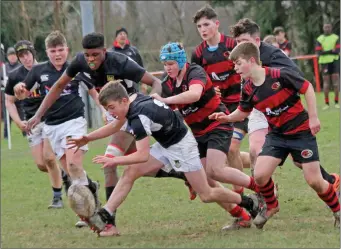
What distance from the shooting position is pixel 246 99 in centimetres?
748

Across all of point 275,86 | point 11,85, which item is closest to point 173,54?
point 275,86

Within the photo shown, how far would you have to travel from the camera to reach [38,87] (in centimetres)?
985

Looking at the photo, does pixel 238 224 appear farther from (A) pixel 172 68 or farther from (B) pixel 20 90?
(B) pixel 20 90

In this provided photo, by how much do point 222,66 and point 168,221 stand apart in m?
1.81

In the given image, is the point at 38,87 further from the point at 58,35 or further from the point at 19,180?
the point at 19,180

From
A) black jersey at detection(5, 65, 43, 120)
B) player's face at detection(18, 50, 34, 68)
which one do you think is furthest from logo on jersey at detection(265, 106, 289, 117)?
player's face at detection(18, 50, 34, 68)

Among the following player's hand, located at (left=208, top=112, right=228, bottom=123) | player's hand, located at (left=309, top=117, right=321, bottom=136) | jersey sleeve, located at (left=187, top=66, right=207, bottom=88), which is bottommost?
player's hand, located at (left=309, top=117, right=321, bottom=136)

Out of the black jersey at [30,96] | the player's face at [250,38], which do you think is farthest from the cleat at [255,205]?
the black jersey at [30,96]

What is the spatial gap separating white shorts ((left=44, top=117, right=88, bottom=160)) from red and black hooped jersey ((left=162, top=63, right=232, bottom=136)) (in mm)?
1857

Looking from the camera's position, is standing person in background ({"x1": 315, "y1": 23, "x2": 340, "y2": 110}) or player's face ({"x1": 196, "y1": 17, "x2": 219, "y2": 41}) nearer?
player's face ({"x1": 196, "y1": 17, "x2": 219, "y2": 41})

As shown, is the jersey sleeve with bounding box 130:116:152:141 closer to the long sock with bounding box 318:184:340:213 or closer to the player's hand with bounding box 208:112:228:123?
the player's hand with bounding box 208:112:228:123

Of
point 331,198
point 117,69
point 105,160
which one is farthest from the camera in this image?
point 117,69

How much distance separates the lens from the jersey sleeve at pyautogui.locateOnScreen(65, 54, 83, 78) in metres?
8.13

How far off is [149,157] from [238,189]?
145cm
